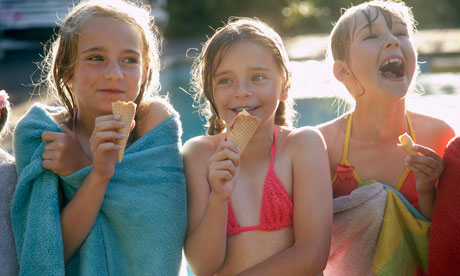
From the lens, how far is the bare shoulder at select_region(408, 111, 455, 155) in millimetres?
2715

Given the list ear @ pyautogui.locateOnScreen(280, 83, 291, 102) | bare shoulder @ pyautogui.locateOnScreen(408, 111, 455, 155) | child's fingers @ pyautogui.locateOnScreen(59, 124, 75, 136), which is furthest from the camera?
bare shoulder @ pyautogui.locateOnScreen(408, 111, 455, 155)

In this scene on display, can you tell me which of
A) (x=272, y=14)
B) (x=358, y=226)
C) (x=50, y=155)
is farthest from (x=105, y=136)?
(x=272, y=14)

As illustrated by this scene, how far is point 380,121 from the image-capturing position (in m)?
2.79

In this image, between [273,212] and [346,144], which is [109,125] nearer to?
[273,212]

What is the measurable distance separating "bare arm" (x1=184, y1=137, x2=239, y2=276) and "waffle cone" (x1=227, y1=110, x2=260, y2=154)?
89mm

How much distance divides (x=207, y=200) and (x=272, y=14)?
16902mm

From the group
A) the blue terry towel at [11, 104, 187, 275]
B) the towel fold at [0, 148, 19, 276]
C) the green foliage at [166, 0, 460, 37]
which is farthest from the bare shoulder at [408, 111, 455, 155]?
the green foliage at [166, 0, 460, 37]

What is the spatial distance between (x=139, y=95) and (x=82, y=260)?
819 millimetres

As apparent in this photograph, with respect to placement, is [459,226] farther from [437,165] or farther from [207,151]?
[207,151]

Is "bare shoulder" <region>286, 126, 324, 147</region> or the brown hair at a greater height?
the brown hair

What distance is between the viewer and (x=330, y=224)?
2.35m

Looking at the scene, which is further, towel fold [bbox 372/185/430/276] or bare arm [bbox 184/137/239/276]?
towel fold [bbox 372/185/430/276]

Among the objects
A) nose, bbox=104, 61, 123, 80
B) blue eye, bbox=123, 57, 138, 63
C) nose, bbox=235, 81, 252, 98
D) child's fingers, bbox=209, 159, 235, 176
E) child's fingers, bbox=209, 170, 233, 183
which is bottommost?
child's fingers, bbox=209, 170, 233, 183

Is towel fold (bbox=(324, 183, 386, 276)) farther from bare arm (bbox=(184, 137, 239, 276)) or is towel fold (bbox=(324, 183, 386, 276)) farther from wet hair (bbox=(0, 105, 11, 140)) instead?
wet hair (bbox=(0, 105, 11, 140))
